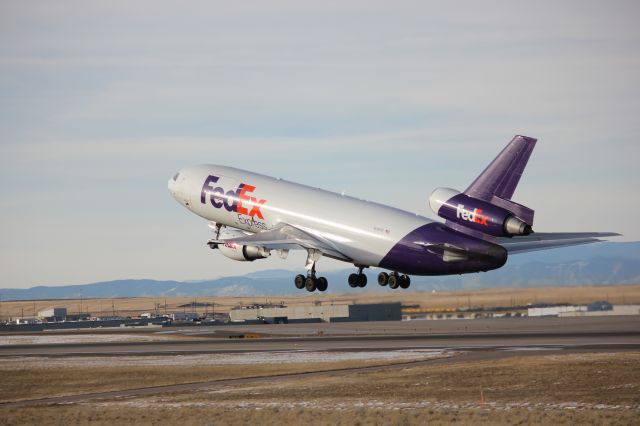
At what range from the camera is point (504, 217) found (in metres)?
67.3

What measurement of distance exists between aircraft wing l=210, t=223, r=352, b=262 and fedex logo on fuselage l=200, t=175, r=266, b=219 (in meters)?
2.90

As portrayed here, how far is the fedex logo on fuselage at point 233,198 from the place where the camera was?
85.9 m

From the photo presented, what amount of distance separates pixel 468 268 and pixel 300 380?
1489cm

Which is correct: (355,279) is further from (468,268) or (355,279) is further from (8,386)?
(8,386)

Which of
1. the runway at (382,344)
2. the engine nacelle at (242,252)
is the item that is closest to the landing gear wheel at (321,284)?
the engine nacelle at (242,252)

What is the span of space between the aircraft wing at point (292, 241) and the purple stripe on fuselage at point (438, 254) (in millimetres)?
5193

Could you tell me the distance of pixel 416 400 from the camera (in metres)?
56.3

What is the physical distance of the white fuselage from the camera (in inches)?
3029

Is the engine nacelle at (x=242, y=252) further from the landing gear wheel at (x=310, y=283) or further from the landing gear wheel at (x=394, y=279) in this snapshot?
the landing gear wheel at (x=394, y=279)

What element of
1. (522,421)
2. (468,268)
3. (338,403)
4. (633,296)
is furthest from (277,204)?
(633,296)

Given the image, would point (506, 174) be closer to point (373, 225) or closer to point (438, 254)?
point (438, 254)

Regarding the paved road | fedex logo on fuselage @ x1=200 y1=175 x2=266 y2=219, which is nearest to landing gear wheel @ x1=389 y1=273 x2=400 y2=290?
the paved road

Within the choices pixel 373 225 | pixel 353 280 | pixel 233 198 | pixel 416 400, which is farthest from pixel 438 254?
pixel 233 198

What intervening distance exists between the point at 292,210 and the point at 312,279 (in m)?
5.53
